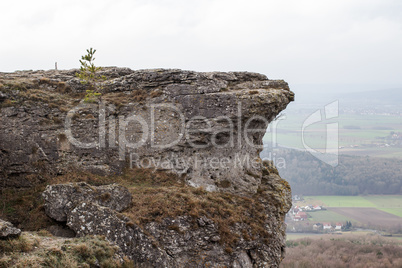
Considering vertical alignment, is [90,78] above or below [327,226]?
above

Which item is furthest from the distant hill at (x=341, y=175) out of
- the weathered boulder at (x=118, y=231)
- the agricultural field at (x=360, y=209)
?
the weathered boulder at (x=118, y=231)

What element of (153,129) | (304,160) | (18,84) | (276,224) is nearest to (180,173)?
(153,129)

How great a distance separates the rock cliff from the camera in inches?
712

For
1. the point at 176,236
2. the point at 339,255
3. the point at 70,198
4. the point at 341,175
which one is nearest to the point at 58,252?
the point at 70,198

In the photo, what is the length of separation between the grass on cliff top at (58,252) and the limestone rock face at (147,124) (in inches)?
346

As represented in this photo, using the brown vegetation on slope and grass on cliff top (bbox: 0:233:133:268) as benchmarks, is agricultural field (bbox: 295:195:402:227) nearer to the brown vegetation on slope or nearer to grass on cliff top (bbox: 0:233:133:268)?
the brown vegetation on slope

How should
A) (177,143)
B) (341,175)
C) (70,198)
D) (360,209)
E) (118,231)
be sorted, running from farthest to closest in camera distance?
(341,175), (360,209), (177,143), (70,198), (118,231)

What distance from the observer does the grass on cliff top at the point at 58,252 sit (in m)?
10.1

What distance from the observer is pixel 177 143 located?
21.9m

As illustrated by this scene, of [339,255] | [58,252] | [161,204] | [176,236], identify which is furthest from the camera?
[339,255]

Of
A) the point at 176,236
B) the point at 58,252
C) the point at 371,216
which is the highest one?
the point at 58,252

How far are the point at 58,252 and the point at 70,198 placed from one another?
447 cm

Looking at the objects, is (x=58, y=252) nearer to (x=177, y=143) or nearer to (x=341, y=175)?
(x=177, y=143)

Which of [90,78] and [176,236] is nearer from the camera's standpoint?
[176,236]
